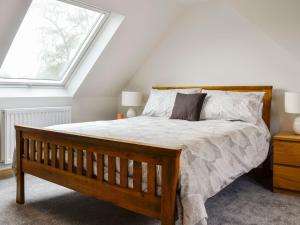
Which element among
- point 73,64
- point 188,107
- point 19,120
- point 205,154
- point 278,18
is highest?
point 278,18

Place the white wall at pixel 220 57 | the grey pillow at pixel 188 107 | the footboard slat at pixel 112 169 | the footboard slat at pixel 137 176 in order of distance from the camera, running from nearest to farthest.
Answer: the footboard slat at pixel 137 176
the footboard slat at pixel 112 169
the grey pillow at pixel 188 107
the white wall at pixel 220 57

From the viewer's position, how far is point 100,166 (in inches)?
74.3

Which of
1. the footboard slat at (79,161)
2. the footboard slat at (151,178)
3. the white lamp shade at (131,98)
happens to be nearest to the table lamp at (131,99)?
the white lamp shade at (131,98)

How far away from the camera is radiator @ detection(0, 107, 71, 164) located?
3.15m

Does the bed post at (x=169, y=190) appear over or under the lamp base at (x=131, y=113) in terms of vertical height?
under

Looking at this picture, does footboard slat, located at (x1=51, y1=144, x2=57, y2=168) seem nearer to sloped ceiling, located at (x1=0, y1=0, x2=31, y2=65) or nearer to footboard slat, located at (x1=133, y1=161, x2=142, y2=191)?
footboard slat, located at (x1=133, y1=161, x2=142, y2=191)

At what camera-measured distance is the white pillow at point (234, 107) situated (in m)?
3.01

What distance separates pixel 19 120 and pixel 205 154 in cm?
227

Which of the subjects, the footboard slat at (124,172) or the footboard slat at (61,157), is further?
the footboard slat at (61,157)

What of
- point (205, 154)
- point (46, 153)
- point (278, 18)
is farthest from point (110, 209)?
point (278, 18)

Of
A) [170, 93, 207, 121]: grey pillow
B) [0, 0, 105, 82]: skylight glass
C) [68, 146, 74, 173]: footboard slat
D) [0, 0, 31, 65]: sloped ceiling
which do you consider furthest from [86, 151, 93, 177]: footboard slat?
[0, 0, 105, 82]: skylight glass

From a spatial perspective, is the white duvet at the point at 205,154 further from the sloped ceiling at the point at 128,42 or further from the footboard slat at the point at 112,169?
the sloped ceiling at the point at 128,42

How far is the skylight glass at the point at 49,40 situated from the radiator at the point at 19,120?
1.44 ft

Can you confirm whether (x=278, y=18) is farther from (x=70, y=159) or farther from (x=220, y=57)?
(x=70, y=159)
